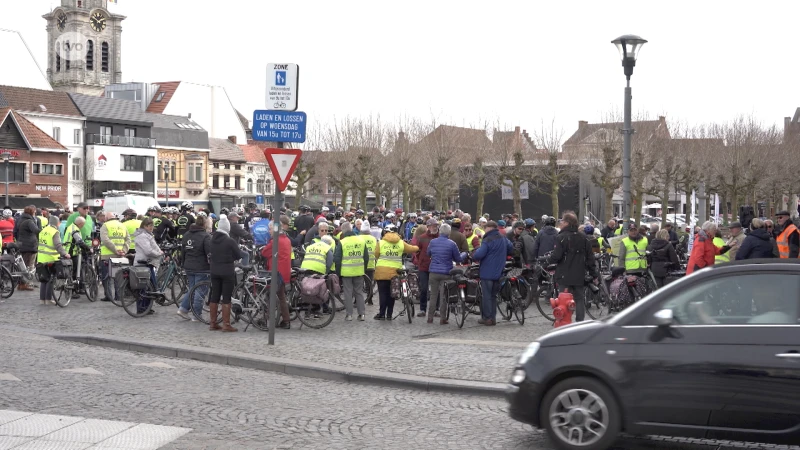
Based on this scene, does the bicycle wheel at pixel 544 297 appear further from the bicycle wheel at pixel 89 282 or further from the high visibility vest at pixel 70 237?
the high visibility vest at pixel 70 237

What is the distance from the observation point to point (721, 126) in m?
60.5

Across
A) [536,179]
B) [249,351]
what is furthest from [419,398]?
[536,179]

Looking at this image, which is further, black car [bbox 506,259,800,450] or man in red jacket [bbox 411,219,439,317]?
man in red jacket [bbox 411,219,439,317]

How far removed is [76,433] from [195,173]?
83.6 m

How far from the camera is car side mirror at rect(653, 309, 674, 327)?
6.87 metres

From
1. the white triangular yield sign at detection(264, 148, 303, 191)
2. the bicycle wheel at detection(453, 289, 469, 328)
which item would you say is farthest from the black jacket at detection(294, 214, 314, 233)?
the white triangular yield sign at detection(264, 148, 303, 191)

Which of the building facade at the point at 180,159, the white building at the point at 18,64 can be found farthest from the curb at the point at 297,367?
the white building at the point at 18,64

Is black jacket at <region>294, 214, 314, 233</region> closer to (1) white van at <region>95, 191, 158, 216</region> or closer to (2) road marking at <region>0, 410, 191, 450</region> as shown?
(2) road marking at <region>0, 410, 191, 450</region>

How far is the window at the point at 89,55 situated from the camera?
11975 cm

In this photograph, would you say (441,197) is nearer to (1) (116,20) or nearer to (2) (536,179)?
(2) (536,179)

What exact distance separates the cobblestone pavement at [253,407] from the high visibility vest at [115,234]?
19.8ft

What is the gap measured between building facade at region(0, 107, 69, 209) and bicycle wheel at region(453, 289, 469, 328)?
53.8m

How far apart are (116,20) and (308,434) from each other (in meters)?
126

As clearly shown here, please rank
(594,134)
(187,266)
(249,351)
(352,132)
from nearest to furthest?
(249,351) → (187,266) → (594,134) → (352,132)
